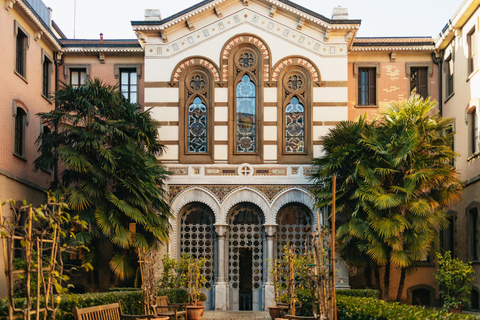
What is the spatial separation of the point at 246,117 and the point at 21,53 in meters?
8.82

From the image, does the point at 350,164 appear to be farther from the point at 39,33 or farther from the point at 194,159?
the point at 39,33

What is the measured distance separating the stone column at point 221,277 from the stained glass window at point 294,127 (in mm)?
4135

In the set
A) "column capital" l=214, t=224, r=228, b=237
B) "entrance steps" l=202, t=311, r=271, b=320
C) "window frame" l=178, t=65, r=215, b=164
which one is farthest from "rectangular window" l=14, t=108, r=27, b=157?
"entrance steps" l=202, t=311, r=271, b=320

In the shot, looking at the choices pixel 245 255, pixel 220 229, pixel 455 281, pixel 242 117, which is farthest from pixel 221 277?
pixel 455 281

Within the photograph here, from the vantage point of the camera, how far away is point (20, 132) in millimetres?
23500

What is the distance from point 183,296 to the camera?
75.8ft

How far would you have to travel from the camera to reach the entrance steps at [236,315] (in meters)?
21.4

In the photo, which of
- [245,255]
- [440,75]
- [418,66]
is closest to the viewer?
[245,255]

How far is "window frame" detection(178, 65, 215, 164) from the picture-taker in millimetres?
25406

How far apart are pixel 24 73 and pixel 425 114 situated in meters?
14.5

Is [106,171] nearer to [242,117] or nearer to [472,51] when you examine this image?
[242,117]

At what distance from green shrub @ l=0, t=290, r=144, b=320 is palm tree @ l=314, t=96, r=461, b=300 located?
7.34 meters

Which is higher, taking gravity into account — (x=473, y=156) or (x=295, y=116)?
(x=295, y=116)

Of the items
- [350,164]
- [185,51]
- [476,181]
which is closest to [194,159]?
[185,51]
